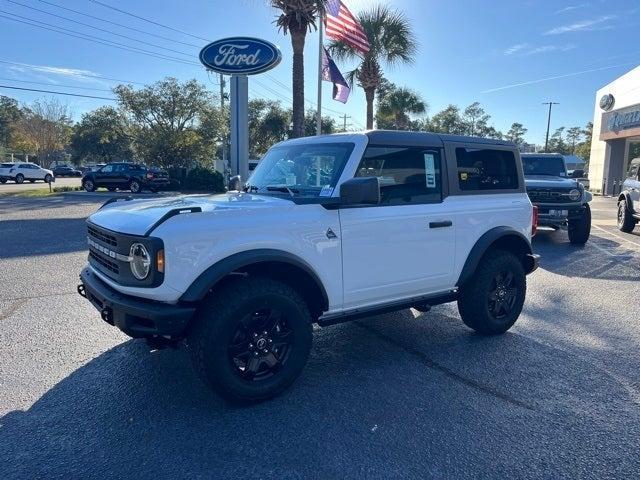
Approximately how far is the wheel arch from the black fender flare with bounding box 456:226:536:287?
5.05 feet

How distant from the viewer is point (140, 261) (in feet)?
9.91

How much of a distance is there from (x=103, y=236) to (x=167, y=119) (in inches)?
1111

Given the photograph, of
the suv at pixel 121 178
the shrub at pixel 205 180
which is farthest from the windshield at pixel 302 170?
the suv at pixel 121 178

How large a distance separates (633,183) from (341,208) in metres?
11.3

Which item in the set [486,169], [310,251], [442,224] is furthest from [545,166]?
[310,251]

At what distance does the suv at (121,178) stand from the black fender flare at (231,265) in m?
23.4

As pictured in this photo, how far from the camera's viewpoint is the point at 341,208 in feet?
11.8

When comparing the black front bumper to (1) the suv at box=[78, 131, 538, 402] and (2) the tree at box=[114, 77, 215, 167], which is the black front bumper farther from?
(2) the tree at box=[114, 77, 215, 167]

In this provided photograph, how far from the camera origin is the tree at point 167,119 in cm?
2880

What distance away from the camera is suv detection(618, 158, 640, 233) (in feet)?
38.4

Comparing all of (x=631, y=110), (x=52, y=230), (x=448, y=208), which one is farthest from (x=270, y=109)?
(x=448, y=208)

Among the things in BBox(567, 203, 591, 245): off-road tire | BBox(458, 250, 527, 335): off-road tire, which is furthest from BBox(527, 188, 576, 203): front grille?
BBox(458, 250, 527, 335): off-road tire

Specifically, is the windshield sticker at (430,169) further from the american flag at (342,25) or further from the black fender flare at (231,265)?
the american flag at (342,25)

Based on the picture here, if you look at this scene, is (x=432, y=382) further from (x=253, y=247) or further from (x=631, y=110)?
(x=631, y=110)
